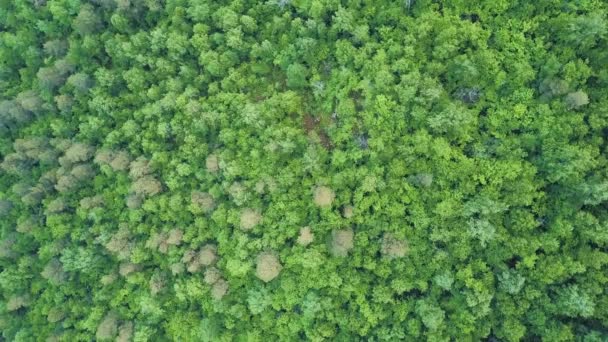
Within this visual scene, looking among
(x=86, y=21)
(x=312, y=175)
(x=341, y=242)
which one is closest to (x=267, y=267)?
(x=341, y=242)

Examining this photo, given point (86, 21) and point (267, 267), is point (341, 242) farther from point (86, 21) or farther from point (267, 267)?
point (86, 21)

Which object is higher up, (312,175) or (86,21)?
(86,21)

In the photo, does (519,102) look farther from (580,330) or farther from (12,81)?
(12,81)

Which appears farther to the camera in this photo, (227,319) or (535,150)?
(227,319)

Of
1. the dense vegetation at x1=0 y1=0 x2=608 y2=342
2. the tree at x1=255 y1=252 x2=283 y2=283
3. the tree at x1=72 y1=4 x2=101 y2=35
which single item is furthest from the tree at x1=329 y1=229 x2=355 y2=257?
the tree at x1=72 y1=4 x2=101 y2=35

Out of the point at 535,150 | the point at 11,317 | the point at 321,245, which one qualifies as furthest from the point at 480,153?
the point at 11,317

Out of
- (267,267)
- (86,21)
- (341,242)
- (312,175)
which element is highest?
(86,21)

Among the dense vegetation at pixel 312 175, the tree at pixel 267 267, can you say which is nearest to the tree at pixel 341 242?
the dense vegetation at pixel 312 175

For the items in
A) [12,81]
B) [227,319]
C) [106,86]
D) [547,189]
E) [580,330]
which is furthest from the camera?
[12,81]
